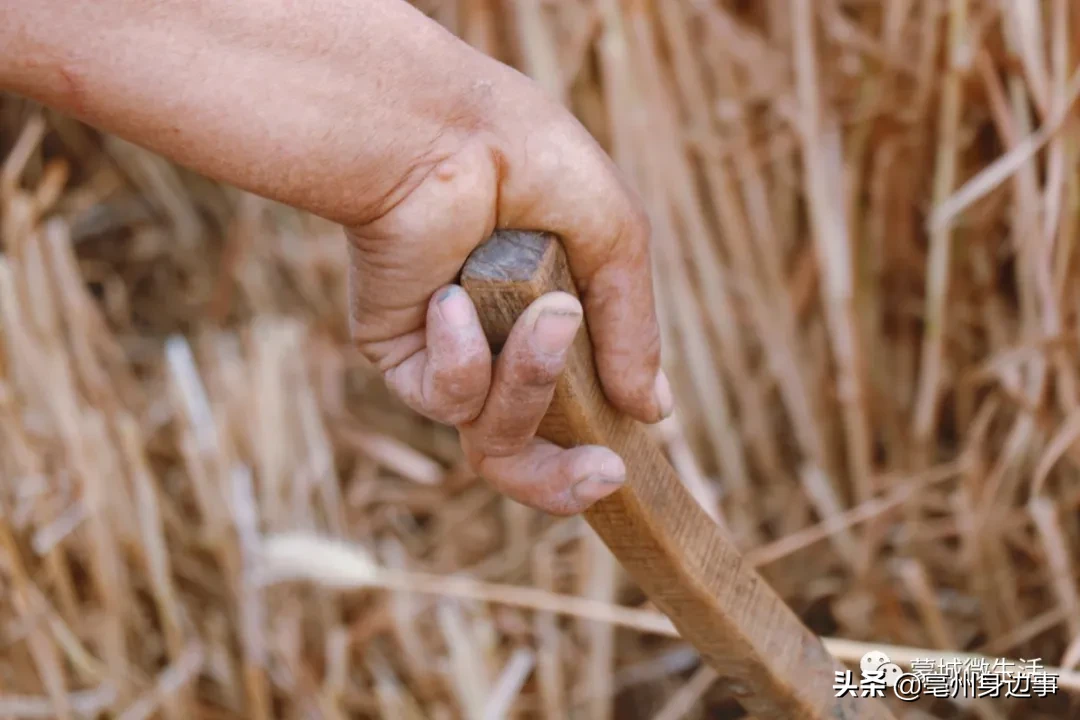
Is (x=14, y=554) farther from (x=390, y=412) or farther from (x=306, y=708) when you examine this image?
(x=390, y=412)

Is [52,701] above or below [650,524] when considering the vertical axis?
below

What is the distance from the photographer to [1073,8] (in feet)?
3.74

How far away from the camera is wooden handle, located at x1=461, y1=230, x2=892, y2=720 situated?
2.04 ft

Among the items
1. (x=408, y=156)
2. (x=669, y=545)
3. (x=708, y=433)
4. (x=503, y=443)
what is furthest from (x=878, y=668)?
(x=708, y=433)

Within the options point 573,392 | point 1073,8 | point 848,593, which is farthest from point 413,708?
point 1073,8

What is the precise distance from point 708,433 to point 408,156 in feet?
3.28

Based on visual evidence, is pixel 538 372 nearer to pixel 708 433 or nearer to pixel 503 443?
pixel 503 443

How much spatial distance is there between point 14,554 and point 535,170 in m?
0.88

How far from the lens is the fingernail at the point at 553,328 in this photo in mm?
583

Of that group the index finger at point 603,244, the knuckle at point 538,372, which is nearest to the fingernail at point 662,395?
the index finger at point 603,244

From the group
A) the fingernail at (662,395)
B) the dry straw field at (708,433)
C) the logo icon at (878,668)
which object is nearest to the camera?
the fingernail at (662,395)

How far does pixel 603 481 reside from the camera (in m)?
0.63

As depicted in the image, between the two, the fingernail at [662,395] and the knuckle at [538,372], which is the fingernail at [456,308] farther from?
the fingernail at [662,395]

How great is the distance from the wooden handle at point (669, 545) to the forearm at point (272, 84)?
0.08 m
